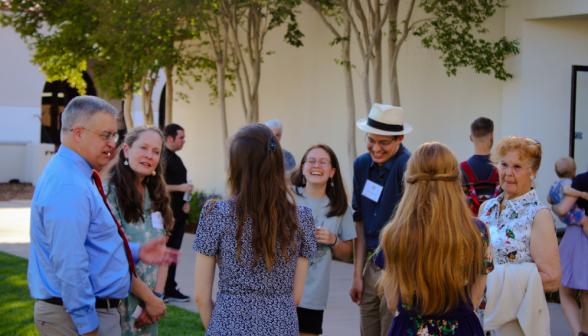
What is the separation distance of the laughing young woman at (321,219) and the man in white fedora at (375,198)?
0.55 ft

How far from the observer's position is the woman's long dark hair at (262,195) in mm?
2314

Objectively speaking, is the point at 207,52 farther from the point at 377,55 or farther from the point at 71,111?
the point at 71,111

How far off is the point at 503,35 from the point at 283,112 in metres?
5.59

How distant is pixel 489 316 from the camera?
9.87 feet

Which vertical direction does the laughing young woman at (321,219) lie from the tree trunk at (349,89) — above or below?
below

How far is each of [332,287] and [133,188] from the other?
4.22 meters

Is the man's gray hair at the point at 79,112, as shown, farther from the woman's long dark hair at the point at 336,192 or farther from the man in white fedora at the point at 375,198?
the man in white fedora at the point at 375,198

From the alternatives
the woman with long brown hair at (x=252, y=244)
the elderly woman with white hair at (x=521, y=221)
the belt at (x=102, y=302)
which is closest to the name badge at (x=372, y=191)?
the elderly woman with white hair at (x=521, y=221)

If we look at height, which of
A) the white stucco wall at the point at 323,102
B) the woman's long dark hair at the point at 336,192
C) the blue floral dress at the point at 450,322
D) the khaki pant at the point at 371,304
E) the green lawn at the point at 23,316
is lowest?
the green lawn at the point at 23,316

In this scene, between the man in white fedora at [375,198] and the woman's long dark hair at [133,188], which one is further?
the man in white fedora at [375,198]

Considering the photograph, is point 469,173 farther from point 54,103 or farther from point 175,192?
point 54,103

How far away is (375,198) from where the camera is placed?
3725 mm

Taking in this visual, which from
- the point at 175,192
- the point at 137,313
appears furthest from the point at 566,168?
the point at 137,313

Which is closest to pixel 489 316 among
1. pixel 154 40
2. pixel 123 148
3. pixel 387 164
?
pixel 387 164
